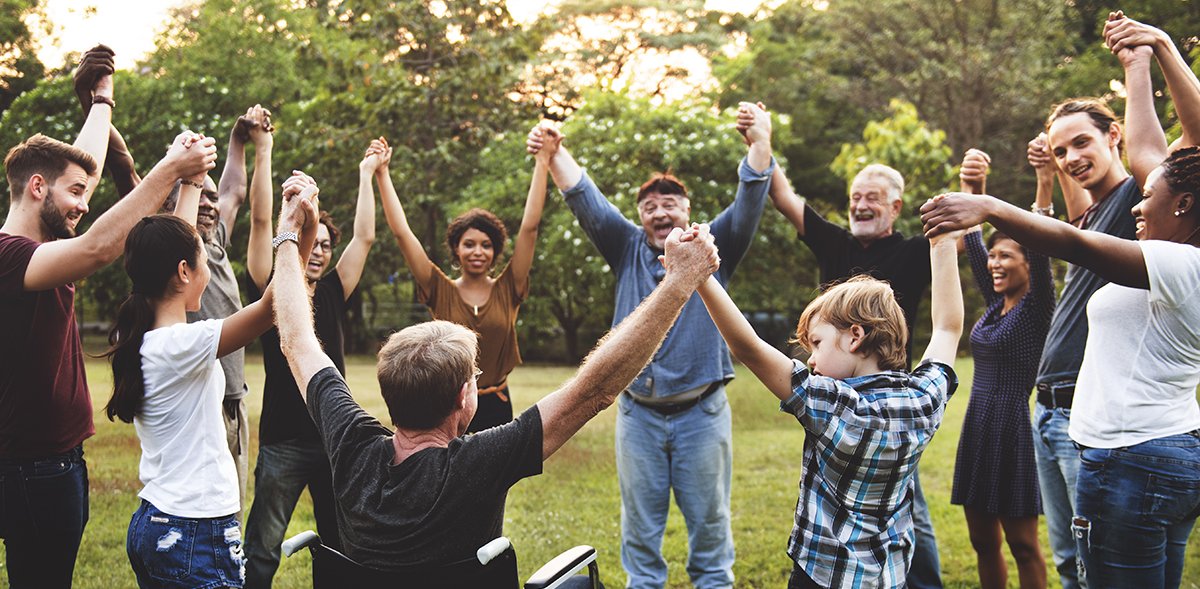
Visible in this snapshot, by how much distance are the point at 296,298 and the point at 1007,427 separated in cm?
324

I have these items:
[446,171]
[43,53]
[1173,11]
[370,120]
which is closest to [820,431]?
[1173,11]

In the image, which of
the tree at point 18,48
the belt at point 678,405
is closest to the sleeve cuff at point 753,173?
the belt at point 678,405

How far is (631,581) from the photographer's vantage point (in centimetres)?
425

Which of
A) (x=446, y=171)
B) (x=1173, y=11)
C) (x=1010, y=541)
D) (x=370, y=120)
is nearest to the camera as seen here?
(x=1010, y=541)

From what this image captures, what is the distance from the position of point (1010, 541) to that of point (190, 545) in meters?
3.47

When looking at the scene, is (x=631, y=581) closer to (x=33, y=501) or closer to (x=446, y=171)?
(x=33, y=501)

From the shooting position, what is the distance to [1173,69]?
9.73ft

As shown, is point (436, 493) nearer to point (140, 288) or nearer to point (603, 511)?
point (140, 288)

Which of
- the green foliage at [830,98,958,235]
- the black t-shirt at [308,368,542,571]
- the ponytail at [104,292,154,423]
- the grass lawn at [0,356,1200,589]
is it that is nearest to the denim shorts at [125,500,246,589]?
the ponytail at [104,292,154,423]

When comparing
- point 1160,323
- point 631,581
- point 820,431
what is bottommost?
point 631,581

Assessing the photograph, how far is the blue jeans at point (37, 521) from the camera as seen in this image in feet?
9.77

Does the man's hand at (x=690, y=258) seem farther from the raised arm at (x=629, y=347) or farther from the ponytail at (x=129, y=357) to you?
the ponytail at (x=129, y=357)

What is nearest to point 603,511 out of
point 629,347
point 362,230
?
point 362,230

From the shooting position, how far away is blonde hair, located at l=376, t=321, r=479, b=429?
2232 millimetres
